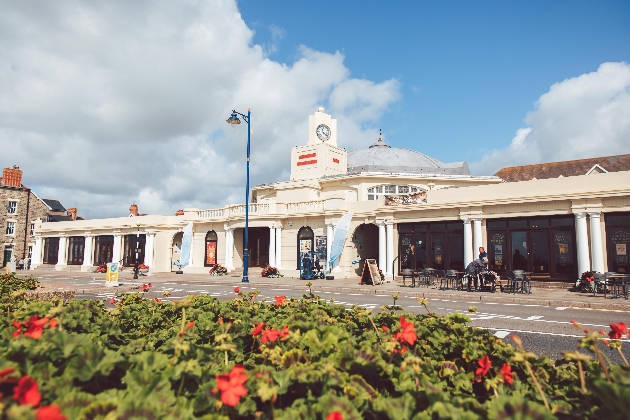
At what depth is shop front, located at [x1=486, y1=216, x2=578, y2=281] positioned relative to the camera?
64.7ft

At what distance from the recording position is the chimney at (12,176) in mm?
50656

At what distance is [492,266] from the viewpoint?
2170cm

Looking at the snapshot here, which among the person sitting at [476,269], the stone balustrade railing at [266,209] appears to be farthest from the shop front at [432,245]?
the stone balustrade railing at [266,209]

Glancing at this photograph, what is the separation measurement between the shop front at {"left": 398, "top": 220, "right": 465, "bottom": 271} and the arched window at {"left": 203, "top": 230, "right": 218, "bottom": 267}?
16.2 metres

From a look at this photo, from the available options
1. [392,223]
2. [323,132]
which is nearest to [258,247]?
[392,223]

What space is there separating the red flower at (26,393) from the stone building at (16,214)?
2286 inches

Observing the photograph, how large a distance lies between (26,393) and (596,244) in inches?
867

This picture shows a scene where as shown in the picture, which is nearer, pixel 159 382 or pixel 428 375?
pixel 159 382

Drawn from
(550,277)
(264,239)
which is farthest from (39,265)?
(550,277)

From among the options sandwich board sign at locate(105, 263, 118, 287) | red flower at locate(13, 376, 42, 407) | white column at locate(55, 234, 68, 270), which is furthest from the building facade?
red flower at locate(13, 376, 42, 407)

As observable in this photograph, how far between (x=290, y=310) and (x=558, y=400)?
2.88 metres

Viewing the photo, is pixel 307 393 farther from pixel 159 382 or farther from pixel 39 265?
pixel 39 265

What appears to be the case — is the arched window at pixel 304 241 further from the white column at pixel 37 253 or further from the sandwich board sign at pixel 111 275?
the white column at pixel 37 253

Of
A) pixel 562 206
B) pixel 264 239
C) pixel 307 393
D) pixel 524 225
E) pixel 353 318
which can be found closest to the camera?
pixel 307 393
